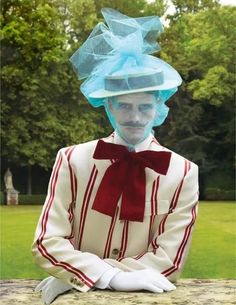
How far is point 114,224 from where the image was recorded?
1.32 metres

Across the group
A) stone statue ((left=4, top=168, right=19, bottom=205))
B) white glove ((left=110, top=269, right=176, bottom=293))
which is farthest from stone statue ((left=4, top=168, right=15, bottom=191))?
white glove ((left=110, top=269, right=176, bottom=293))

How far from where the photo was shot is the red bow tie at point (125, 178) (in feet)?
4.27

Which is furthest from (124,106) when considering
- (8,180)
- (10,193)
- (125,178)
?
(8,180)

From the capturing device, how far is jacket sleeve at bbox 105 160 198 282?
130cm

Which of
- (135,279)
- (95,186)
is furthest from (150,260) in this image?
(95,186)

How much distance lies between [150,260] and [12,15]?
7.45m

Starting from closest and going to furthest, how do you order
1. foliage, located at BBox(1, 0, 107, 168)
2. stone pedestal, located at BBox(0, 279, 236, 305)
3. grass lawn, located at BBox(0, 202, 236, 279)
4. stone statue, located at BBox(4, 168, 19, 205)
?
stone pedestal, located at BBox(0, 279, 236, 305) < grass lawn, located at BBox(0, 202, 236, 279) < foliage, located at BBox(1, 0, 107, 168) < stone statue, located at BBox(4, 168, 19, 205)

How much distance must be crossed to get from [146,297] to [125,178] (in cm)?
25

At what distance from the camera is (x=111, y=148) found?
4.38 ft

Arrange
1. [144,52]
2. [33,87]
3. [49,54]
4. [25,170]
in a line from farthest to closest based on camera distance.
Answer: [25,170], [33,87], [49,54], [144,52]

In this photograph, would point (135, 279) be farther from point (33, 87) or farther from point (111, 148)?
point (33, 87)

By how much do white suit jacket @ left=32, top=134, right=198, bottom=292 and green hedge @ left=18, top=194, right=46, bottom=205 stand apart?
821 cm

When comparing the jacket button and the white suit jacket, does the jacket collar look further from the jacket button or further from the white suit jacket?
the jacket button

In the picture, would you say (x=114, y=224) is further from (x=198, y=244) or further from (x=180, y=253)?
(x=198, y=244)
